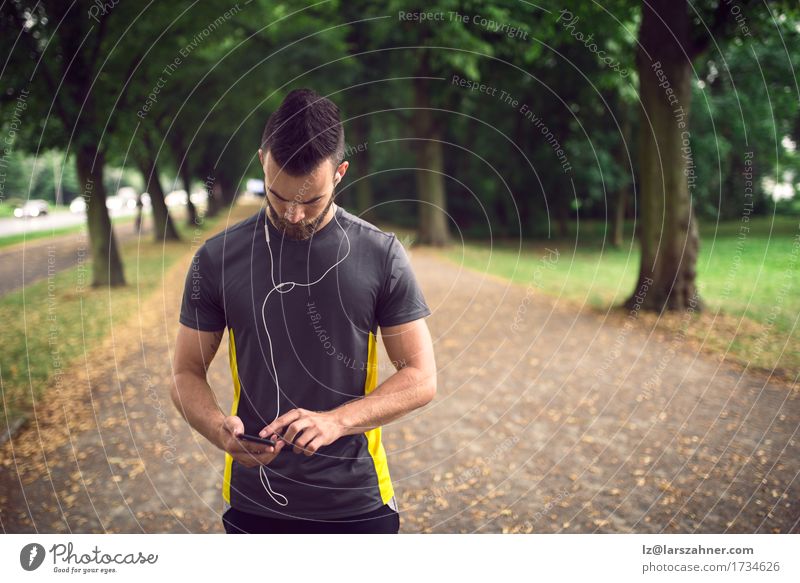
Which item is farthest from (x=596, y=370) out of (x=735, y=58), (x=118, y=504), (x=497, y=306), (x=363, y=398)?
(x=735, y=58)

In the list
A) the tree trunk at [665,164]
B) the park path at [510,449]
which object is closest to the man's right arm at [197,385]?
the park path at [510,449]

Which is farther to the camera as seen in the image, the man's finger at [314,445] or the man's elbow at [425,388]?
the man's elbow at [425,388]

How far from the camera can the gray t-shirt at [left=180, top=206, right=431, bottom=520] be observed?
201 cm

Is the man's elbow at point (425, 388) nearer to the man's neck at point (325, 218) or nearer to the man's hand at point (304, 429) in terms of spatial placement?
the man's hand at point (304, 429)

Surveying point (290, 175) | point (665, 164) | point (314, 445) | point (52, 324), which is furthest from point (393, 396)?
point (52, 324)

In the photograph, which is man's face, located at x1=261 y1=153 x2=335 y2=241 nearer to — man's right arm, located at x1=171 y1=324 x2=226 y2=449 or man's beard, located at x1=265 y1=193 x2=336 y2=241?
man's beard, located at x1=265 y1=193 x2=336 y2=241

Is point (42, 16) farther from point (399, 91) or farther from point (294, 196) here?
point (399, 91)

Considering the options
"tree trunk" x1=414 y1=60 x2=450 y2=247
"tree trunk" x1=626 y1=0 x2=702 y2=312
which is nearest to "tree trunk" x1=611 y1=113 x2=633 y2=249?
"tree trunk" x1=414 y1=60 x2=450 y2=247

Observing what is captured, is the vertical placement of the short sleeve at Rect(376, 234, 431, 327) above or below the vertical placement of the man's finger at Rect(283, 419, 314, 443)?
above

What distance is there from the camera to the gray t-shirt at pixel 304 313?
2.01 meters

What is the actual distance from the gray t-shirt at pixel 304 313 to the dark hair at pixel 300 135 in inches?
10.0

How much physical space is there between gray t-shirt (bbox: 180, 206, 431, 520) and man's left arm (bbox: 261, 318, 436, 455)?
75 mm

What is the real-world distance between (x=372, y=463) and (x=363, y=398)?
0.35m

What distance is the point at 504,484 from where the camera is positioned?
180 inches
